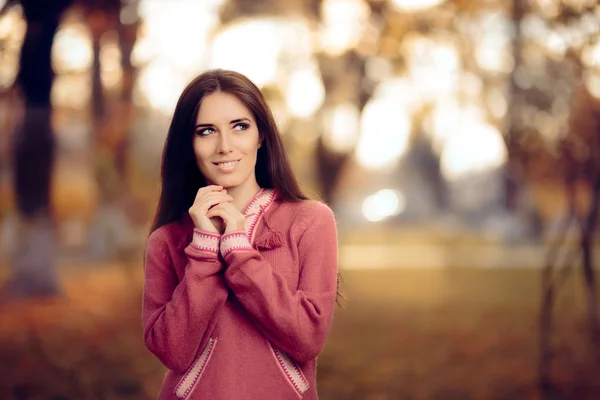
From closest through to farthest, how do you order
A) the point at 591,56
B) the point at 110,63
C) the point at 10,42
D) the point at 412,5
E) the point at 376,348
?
1. the point at 591,56
2. the point at 10,42
3. the point at 376,348
4. the point at 412,5
5. the point at 110,63

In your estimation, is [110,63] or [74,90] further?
[74,90]

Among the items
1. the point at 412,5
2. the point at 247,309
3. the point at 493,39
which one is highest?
the point at 412,5

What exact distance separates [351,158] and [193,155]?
43.3 feet

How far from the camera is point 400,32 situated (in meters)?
13.0

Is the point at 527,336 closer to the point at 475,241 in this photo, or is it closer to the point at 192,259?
the point at 192,259

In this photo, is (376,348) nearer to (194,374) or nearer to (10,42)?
(10,42)

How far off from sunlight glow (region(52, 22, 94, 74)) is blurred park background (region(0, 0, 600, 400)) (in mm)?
51

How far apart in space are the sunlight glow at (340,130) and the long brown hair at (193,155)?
1202 centimetres

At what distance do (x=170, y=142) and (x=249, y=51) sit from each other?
11.4 m

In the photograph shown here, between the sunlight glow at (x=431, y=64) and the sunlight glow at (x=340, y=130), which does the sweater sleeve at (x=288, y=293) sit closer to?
the sunlight glow at (x=431, y=64)

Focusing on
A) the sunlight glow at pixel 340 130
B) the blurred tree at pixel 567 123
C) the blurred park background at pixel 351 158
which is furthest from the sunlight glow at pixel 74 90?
the blurred tree at pixel 567 123

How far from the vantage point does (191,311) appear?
2.18 metres

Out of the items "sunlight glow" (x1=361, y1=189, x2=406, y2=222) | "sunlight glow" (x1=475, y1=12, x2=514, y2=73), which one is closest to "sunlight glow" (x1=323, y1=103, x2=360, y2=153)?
"sunlight glow" (x1=475, y1=12, x2=514, y2=73)

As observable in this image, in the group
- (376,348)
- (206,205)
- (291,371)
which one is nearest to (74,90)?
(376,348)
